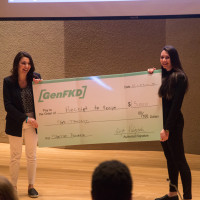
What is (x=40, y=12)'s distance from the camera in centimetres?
364

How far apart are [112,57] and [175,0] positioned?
289cm

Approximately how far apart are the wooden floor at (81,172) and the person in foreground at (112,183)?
2553 mm

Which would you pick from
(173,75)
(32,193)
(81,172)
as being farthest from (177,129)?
(81,172)

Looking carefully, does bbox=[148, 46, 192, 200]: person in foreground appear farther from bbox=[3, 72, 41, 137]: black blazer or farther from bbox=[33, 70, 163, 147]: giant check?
bbox=[3, 72, 41, 137]: black blazer

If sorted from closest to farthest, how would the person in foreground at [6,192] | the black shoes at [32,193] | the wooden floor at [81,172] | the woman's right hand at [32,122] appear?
the person in foreground at [6,192], the woman's right hand at [32,122], the black shoes at [32,193], the wooden floor at [81,172]

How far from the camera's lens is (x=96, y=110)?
3553 millimetres

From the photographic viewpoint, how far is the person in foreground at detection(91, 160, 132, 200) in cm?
111

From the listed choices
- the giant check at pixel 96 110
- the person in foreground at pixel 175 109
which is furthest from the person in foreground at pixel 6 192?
the giant check at pixel 96 110

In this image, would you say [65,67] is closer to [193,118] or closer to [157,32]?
[157,32]

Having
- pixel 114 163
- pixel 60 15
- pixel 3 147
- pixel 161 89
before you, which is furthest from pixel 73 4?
pixel 3 147

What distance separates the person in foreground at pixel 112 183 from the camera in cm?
111

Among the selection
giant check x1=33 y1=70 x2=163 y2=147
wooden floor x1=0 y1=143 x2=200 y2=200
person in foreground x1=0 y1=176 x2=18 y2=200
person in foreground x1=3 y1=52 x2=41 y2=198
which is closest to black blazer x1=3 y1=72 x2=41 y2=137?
person in foreground x1=3 y1=52 x2=41 y2=198

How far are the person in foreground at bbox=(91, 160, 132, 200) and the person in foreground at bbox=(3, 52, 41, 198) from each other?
237 centimetres

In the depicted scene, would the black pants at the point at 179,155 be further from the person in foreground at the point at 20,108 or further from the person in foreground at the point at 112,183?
the person in foreground at the point at 112,183
